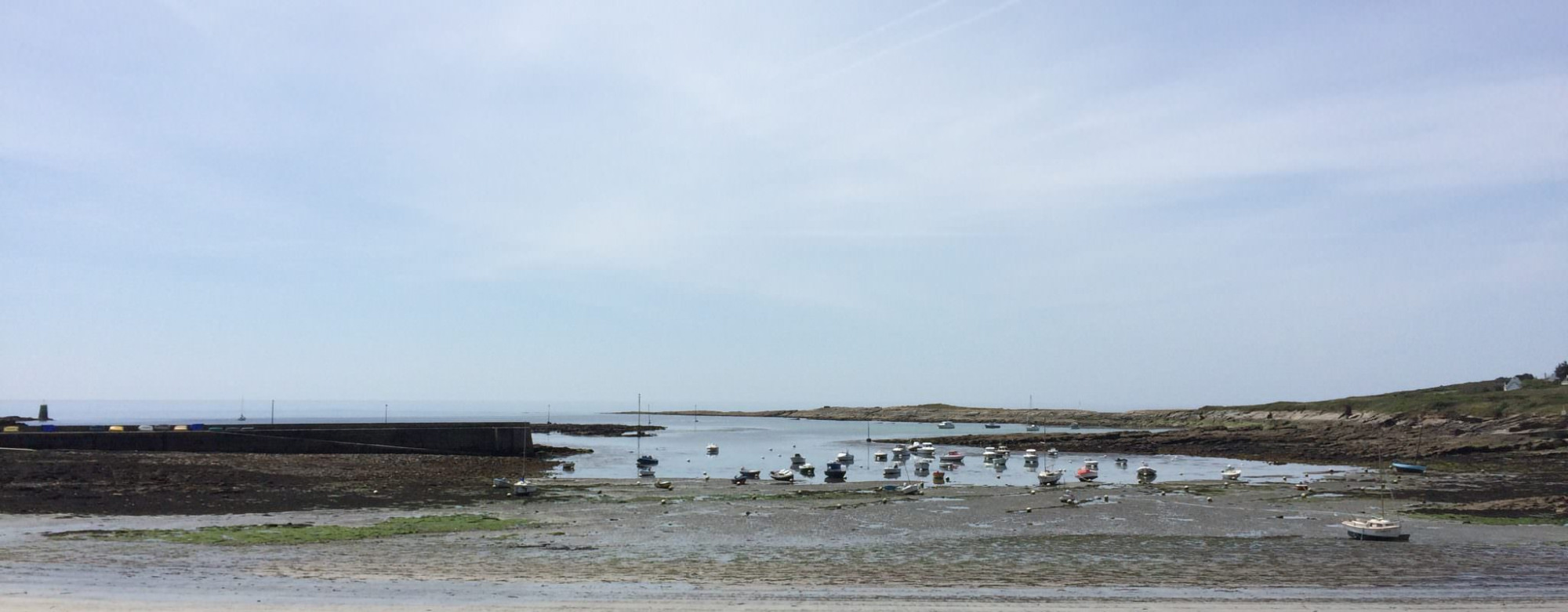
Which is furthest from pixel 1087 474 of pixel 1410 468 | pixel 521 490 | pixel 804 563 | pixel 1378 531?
pixel 804 563

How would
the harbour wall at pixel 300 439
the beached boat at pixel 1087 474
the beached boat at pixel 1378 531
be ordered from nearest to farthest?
the beached boat at pixel 1378 531
the harbour wall at pixel 300 439
the beached boat at pixel 1087 474

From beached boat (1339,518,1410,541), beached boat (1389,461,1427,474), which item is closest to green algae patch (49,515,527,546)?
beached boat (1339,518,1410,541)

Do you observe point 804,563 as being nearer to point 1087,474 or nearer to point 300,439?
point 1087,474

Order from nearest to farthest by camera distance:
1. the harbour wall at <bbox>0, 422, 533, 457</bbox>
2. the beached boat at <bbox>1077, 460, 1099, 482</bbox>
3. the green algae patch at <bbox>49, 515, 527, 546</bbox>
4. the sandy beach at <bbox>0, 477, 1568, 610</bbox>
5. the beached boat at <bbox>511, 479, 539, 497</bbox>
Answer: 1. the sandy beach at <bbox>0, 477, 1568, 610</bbox>
2. the green algae patch at <bbox>49, 515, 527, 546</bbox>
3. the beached boat at <bbox>511, 479, 539, 497</bbox>
4. the harbour wall at <bbox>0, 422, 533, 457</bbox>
5. the beached boat at <bbox>1077, 460, 1099, 482</bbox>

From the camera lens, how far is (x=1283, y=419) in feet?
417

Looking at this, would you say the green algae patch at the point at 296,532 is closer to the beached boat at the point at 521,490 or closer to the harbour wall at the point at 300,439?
the beached boat at the point at 521,490

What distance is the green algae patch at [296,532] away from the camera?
94.3ft

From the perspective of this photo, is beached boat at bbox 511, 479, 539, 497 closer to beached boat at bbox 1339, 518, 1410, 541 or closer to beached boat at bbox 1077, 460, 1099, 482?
beached boat at bbox 1339, 518, 1410, 541

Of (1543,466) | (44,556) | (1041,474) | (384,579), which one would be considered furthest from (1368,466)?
(44,556)

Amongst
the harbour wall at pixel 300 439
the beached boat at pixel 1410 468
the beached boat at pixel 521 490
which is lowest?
the beached boat at pixel 1410 468

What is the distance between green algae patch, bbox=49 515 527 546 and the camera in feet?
94.3

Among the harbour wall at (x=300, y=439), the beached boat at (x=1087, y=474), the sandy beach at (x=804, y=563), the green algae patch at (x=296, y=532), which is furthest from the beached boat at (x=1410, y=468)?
the harbour wall at (x=300, y=439)

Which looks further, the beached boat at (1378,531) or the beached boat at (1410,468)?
the beached boat at (1410,468)

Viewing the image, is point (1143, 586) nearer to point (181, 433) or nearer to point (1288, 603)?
point (1288, 603)
